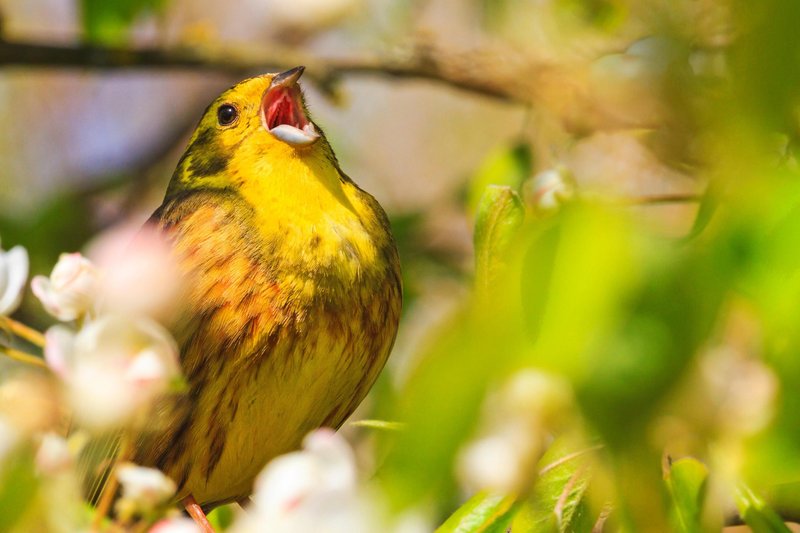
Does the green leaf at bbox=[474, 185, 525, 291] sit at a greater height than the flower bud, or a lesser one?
greater

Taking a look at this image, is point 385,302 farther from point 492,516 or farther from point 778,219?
point 778,219

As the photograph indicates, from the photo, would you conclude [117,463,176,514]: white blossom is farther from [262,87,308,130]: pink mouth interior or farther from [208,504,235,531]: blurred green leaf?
[262,87,308,130]: pink mouth interior

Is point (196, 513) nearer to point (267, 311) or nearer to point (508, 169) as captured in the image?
point (267, 311)

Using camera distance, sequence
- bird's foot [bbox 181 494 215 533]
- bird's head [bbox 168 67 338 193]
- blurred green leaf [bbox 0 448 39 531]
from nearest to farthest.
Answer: blurred green leaf [bbox 0 448 39 531]
bird's foot [bbox 181 494 215 533]
bird's head [bbox 168 67 338 193]

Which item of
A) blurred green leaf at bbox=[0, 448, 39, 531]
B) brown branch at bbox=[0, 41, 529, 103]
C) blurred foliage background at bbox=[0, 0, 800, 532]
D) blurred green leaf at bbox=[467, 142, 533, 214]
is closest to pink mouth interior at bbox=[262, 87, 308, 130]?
blurred green leaf at bbox=[467, 142, 533, 214]

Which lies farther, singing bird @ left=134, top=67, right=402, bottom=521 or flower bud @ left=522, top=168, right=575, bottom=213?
singing bird @ left=134, top=67, right=402, bottom=521

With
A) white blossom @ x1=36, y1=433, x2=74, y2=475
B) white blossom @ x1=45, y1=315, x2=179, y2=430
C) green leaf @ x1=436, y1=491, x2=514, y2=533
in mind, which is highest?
white blossom @ x1=45, y1=315, x2=179, y2=430

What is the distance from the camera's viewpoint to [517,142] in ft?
8.97

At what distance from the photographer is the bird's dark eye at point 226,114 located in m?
2.54

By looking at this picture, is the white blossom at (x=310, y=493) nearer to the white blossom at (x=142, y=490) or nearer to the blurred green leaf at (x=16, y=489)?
the white blossom at (x=142, y=490)

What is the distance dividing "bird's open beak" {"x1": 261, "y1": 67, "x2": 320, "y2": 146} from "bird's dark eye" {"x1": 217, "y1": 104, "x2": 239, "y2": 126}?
8cm

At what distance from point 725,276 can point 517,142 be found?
201 centimetres

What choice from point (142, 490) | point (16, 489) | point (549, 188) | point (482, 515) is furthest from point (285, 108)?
point (16, 489)

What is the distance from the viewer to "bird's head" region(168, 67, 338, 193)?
235cm
